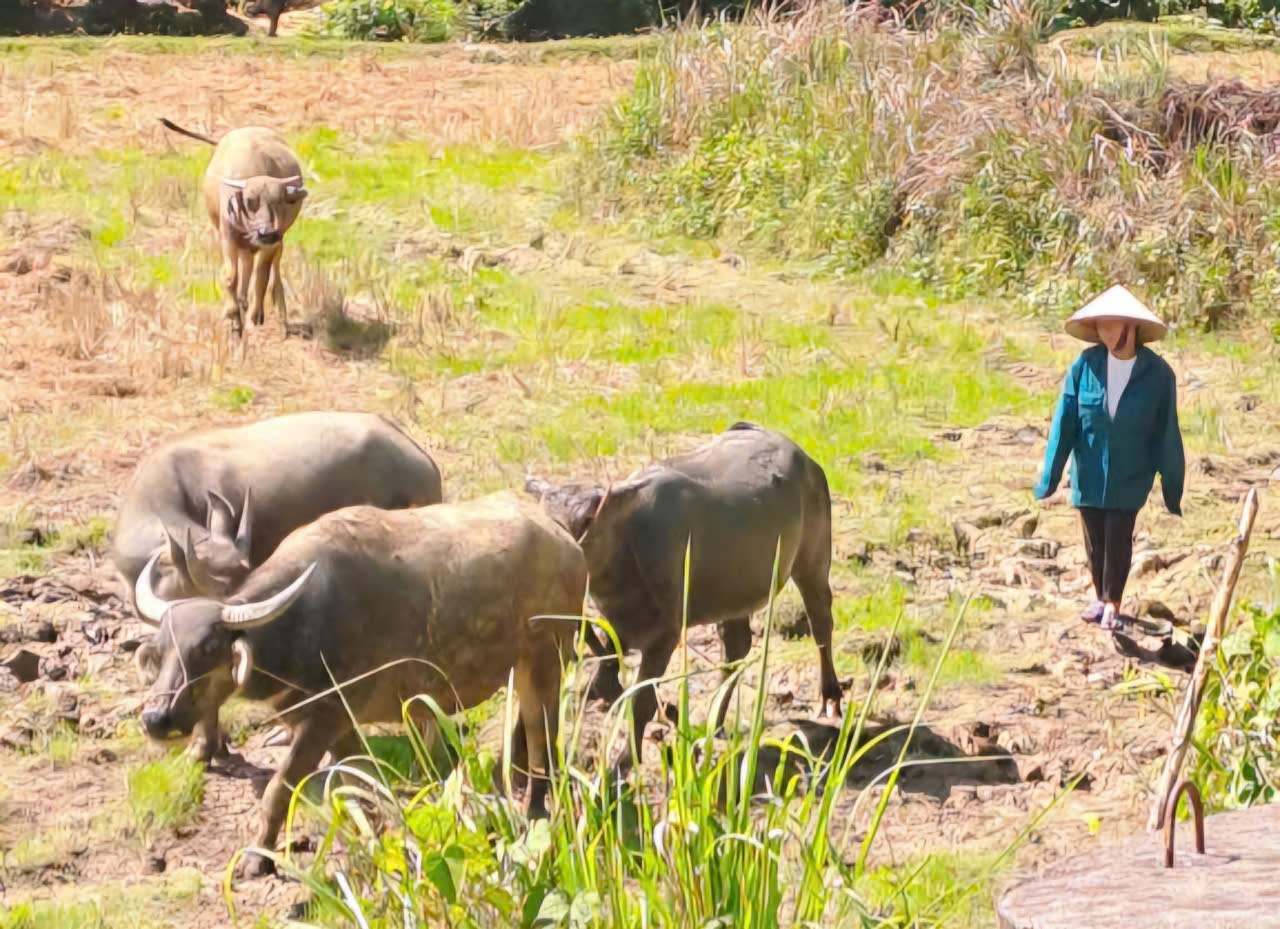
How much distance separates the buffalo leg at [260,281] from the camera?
14.3m

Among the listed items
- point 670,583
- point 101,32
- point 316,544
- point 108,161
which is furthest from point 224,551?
point 101,32

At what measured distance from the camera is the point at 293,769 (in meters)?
6.91

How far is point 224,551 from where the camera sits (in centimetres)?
789

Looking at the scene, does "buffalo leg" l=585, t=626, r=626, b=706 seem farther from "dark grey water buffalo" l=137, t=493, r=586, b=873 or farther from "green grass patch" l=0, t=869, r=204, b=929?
"green grass patch" l=0, t=869, r=204, b=929

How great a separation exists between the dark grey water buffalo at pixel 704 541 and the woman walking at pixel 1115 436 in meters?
1.65

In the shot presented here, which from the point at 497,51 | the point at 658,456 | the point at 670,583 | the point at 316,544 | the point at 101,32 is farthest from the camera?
the point at 101,32

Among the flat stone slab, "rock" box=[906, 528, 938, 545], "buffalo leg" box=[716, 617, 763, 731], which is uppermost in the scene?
the flat stone slab

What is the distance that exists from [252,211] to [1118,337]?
22.0ft

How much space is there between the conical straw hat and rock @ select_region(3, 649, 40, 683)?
5026 millimetres

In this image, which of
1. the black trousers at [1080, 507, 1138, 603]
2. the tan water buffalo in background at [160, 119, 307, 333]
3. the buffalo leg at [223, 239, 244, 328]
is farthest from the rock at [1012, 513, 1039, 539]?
the buffalo leg at [223, 239, 244, 328]

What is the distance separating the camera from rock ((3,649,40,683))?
8867 mm

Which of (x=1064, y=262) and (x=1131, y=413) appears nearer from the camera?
(x=1131, y=413)

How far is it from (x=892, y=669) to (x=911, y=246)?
800 centimetres

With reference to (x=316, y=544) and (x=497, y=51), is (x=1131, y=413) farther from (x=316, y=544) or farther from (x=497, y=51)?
(x=497, y=51)
